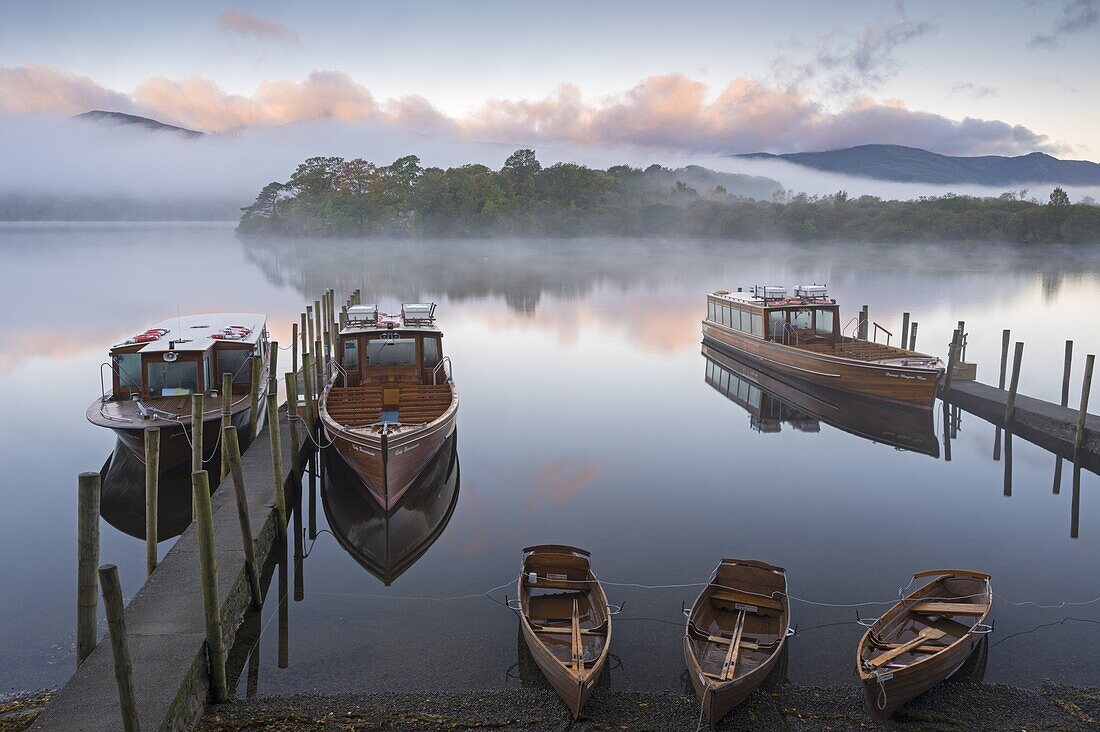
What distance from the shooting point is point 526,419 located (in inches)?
1098

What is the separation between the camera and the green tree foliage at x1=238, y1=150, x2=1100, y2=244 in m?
116

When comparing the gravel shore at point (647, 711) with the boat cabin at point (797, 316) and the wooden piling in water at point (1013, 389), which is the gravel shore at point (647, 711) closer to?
the wooden piling in water at point (1013, 389)

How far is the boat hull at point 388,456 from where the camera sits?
682 inches

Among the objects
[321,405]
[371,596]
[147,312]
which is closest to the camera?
[371,596]

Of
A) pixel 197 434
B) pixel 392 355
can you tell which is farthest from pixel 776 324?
pixel 197 434

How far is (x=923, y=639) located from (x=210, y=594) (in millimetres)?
9872

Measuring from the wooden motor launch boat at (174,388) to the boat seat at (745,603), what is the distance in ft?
37.9

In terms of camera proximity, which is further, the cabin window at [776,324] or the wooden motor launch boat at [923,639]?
the cabin window at [776,324]

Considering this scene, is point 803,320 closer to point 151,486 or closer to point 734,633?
point 734,633

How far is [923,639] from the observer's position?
37.9 feet

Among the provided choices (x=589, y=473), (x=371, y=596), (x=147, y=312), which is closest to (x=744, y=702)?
(x=371, y=596)

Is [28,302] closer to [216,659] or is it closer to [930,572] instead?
[216,659]

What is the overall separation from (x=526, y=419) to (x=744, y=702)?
17.5 metres

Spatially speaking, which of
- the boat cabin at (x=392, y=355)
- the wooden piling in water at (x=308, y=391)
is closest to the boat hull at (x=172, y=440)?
the wooden piling in water at (x=308, y=391)
